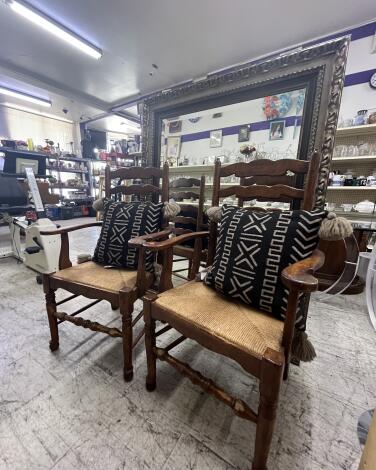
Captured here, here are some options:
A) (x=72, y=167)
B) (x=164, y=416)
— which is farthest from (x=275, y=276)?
(x=72, y=167)

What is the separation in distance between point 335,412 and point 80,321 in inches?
48.3

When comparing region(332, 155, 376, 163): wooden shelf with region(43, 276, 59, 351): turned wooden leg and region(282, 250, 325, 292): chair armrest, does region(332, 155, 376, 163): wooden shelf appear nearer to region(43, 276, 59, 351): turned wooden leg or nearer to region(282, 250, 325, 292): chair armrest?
region(282, 250, 325, 292): chair armrest

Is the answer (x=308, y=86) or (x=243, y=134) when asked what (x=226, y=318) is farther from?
(x=243, y=134)

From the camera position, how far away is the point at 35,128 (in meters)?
6.46

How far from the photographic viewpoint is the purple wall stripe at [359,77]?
7.72 ft

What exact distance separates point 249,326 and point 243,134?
1.58m

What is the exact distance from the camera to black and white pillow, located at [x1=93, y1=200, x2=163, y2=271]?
4.06 ft

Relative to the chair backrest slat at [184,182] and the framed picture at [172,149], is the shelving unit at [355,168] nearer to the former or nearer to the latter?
the chair backrest slat at [184,182]

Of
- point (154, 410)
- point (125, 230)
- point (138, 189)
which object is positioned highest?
point (138, 189)

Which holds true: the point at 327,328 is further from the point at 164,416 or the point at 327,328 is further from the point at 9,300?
the point at 9,300

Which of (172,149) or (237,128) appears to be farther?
(172,149)

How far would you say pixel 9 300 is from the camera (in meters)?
1.71


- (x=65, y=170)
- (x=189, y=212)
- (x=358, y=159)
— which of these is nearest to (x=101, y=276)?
(x=189, y=212)

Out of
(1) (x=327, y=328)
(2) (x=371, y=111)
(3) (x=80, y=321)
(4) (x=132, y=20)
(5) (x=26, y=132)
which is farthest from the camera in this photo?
(5) (x=26, y=132)
